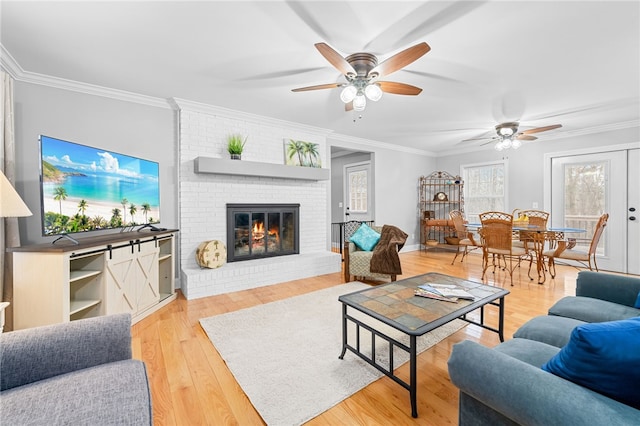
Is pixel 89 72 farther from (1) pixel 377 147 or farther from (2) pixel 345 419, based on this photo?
(1) pixel 377 147

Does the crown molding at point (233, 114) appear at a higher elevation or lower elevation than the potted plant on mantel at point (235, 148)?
higher

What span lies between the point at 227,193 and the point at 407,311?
9.90 ft

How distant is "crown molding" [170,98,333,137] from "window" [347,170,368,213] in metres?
2.38

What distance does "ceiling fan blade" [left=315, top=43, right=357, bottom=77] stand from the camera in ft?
6.04

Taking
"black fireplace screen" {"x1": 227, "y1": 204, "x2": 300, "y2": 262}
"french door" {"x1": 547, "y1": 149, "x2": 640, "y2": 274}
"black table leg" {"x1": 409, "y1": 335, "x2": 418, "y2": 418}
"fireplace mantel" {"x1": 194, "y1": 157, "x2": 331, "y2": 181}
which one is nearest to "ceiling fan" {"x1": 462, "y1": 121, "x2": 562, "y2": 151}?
"french door" {"x1": 547, "y1": 149, "x2": 640, "y2": 274}

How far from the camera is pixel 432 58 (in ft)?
8.07

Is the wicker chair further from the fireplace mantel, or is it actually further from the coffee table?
the coffee table

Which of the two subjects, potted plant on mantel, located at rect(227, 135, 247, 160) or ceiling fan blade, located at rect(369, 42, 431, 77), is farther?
potted plant on mantel, located at rect(227, 135, 247, 160)

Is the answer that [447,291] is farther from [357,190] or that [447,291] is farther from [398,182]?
[357,190]

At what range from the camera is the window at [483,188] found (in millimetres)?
5918

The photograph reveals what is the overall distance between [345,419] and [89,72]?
144 inches

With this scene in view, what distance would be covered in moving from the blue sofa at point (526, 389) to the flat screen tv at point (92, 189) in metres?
2.83

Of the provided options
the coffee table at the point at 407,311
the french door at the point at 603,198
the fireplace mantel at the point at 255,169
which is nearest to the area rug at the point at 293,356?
the coffee table at the point at 407,311

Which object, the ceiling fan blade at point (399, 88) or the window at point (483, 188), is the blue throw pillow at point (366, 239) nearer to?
the ceiling fan blade at point (399, 88)
